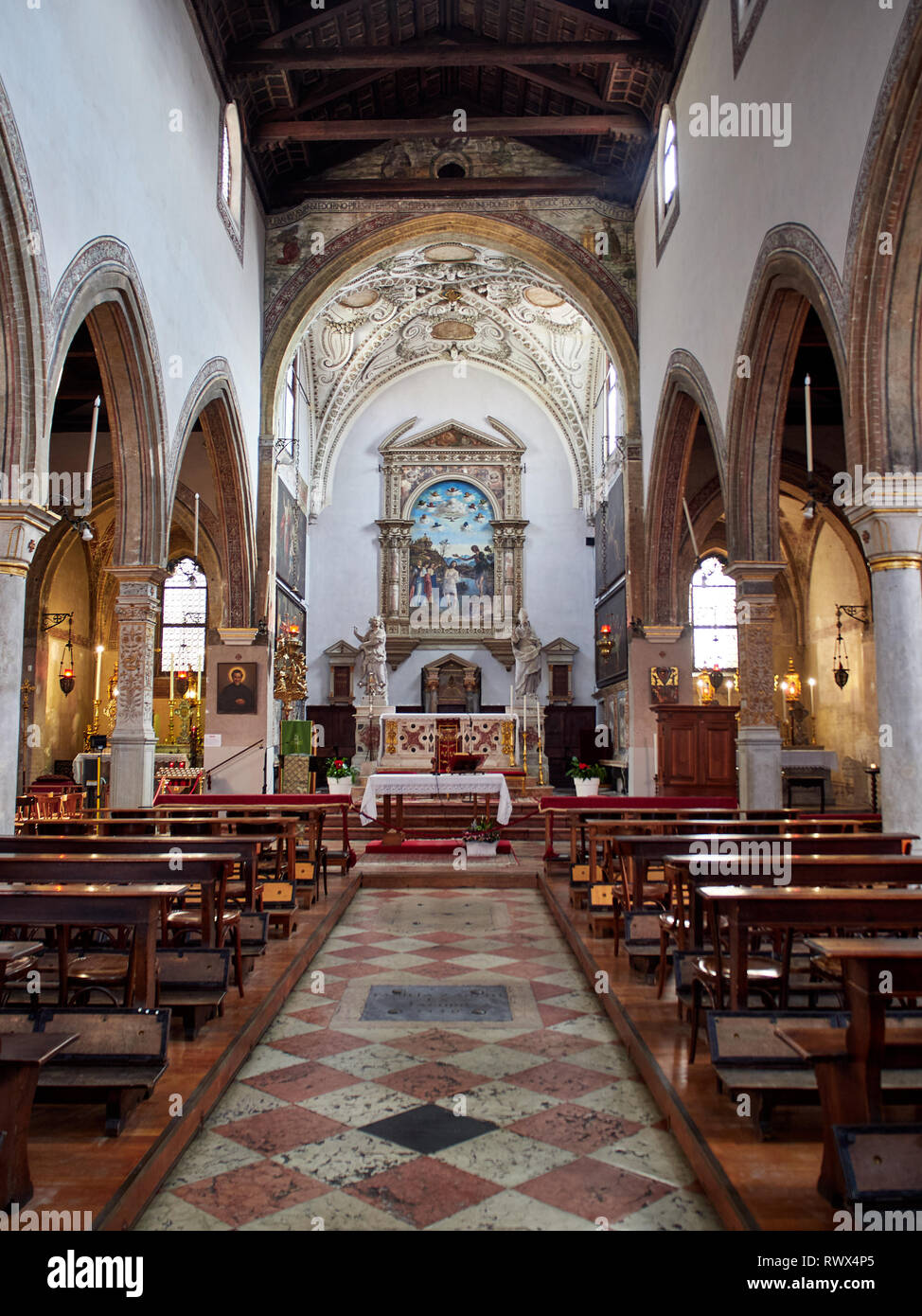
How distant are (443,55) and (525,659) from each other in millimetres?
11078

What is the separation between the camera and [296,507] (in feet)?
71.9

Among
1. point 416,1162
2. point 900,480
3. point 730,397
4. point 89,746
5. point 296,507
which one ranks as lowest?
point 416,1162

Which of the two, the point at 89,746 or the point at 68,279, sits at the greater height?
the point at 68,279

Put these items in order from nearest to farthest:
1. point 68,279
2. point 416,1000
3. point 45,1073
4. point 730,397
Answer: point 45,1073 < point 416,1000 < point 68,279 < point 730,397

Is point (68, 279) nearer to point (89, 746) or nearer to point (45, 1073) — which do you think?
point (45, 1073)

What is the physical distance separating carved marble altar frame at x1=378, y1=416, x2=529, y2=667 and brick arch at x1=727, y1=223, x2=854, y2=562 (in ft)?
41.5

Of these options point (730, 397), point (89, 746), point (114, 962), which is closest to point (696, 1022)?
point (114, 962)

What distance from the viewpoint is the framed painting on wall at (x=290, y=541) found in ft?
62.4

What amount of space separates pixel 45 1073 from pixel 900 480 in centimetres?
661

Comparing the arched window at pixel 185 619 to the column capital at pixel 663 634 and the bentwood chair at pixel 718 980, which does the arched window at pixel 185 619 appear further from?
the bentwood chair at pixel 718 980

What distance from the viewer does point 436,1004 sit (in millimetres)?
6086

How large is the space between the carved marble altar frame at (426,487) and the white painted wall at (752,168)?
872cm

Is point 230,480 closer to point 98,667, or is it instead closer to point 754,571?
point 98,667

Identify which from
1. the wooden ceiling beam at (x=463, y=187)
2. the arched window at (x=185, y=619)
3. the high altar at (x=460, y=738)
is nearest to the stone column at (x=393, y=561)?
the arched window at (x=185, y=619)
